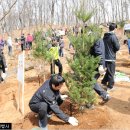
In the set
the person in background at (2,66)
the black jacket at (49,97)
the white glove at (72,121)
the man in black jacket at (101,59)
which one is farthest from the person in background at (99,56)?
the person in background at (2,66)

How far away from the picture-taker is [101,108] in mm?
7633

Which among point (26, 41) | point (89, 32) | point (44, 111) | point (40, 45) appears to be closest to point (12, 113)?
point (44, 111)

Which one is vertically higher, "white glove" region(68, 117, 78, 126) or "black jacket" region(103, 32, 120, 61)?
"black jacket" region(103, 32, 120, 61)

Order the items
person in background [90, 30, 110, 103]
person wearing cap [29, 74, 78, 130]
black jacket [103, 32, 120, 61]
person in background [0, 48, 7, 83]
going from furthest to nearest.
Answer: person in background [0, 48, 7, 83]
black jacket [103, 32, 120, 61]
person in background [90, 30, 110, 103]
person wearing cap [29, 74, 78, 130]

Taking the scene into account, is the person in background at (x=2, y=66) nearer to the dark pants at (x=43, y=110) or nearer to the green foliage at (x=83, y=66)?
the green foliage at (x=83, y=66)

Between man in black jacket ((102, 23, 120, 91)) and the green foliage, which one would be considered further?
man in black jacket ((102, 23, 120, 91))

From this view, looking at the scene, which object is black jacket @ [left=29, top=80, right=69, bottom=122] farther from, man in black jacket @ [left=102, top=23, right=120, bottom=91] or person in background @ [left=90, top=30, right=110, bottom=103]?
man in black jacket @ [left=102, top=23, right=120, bottom=91]

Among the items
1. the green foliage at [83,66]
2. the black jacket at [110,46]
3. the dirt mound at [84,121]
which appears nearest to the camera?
the dirt mound at [84,121]

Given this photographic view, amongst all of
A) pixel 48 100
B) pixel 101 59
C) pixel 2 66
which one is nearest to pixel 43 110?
pixel 48 100

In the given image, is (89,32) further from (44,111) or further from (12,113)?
(12,113)

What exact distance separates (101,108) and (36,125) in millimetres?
1550

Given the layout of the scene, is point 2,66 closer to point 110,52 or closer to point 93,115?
point 110,52

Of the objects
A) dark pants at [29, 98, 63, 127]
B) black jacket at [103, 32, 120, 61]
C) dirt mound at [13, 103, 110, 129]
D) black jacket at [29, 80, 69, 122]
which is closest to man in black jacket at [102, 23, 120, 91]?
black jacket at [103, 32, 120, 61]

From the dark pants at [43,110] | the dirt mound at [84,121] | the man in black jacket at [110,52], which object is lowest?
the dirt mound at [84,121]
